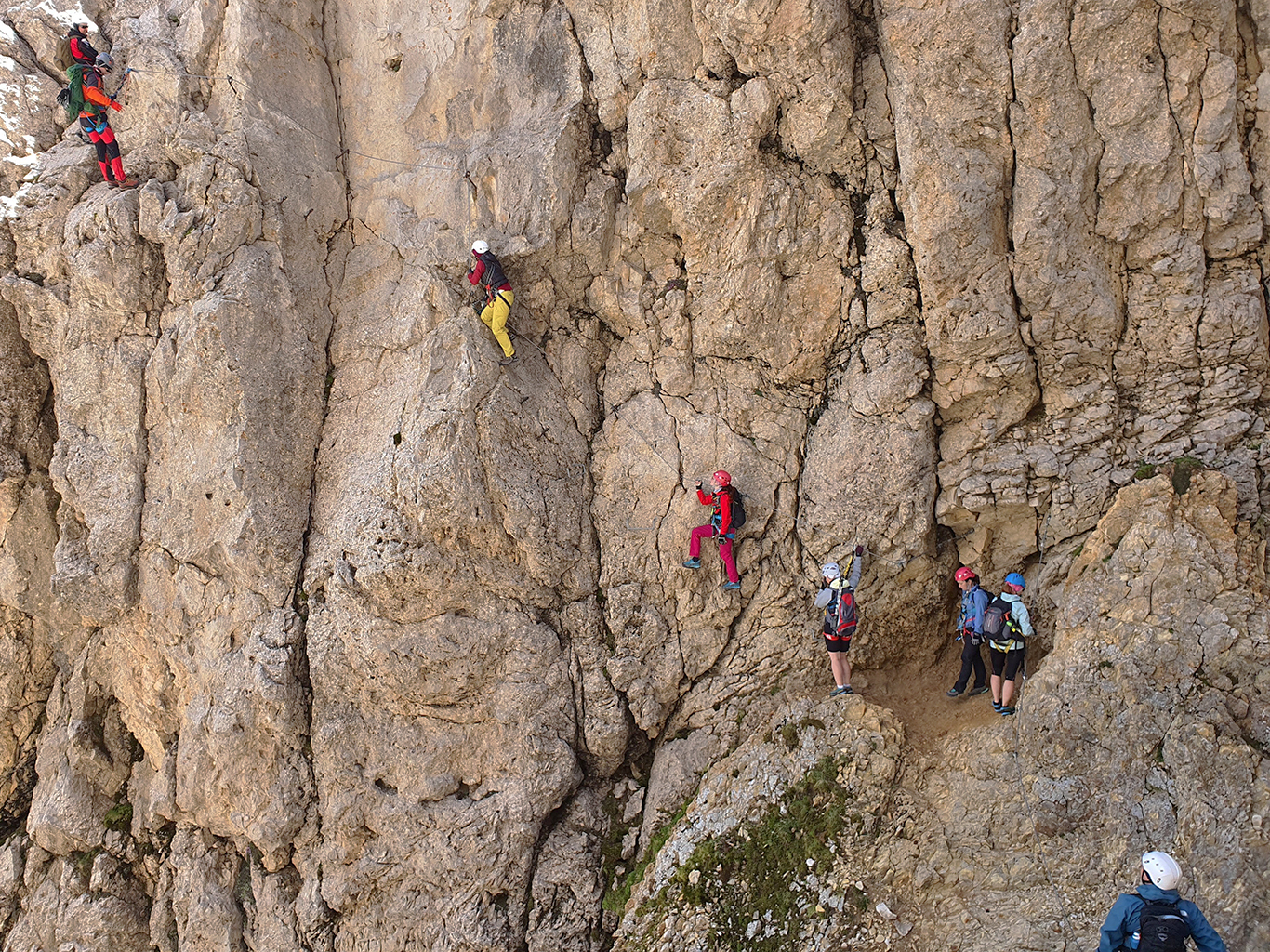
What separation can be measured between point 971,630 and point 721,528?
3.78 metres

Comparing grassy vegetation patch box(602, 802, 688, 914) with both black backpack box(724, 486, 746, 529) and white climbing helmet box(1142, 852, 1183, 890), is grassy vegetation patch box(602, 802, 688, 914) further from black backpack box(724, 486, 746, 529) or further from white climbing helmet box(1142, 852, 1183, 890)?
white climbing helmet box(1142, 852, 1183, 890)

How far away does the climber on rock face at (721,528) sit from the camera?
41.3 ft

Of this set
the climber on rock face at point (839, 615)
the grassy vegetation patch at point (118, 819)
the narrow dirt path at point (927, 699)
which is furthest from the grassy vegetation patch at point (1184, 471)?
the grassy vegetation patch at point (118, 819)


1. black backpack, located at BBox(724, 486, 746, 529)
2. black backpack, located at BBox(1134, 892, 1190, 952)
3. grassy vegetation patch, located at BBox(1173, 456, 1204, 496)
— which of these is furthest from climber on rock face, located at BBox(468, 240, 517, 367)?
black backpack, located at BBox(1134, 892, 1190, 952)

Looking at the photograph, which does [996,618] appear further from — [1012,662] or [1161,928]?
[1161,928]

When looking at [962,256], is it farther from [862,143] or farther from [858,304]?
[862,143]

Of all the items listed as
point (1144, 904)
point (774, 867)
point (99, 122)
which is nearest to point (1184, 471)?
point (1144, 904)

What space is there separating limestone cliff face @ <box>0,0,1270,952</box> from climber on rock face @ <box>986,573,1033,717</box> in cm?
45

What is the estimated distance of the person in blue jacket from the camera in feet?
22.9

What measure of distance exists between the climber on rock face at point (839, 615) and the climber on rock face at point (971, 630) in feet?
4.81

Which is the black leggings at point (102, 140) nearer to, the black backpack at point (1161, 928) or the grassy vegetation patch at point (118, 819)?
the grassy vegetation patch at point (118, 819)

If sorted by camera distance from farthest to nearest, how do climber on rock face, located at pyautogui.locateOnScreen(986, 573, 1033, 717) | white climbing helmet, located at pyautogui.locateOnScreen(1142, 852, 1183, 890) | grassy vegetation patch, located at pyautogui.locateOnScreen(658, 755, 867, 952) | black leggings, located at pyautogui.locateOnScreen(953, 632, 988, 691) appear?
1. black leggings, located at pyautogui.locateOnScreen(953, 632, 988, 691)
2. climber on rock face, located at pyautogui.locateOnScreen(986, 573, 1033, 717)
3. grassy vegetation patch, located at pyautogui.locateOnScreen(658, 755, 867, 952)
4. white climbing helmet, located at pyautogui.locateOnScreen(1142, 852, 1183, 890)

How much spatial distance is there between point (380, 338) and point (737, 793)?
9.27m

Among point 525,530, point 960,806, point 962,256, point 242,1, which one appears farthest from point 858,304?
point 242,1
